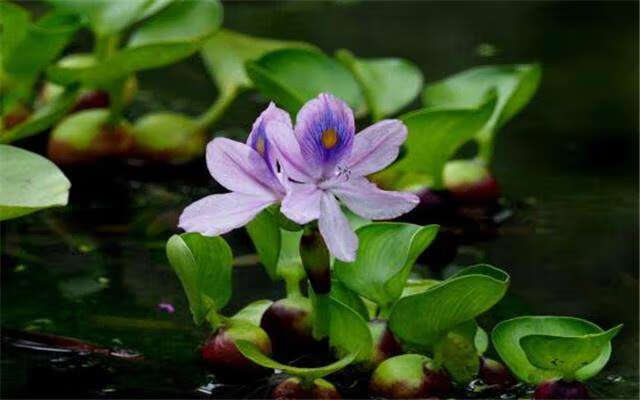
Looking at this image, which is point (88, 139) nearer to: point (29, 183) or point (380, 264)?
point (29, 183)

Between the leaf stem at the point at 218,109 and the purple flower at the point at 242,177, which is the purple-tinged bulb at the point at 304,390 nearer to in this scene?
the purple flower at the point at 242,177

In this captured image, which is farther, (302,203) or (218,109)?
(218,109)

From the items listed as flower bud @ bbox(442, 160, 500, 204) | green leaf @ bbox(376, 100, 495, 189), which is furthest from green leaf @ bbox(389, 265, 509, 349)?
flower bud @ bbox(442, 160, 500, 204)

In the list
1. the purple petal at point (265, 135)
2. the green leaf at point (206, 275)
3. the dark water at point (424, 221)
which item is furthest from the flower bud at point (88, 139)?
the purple petal at point (265, 135)

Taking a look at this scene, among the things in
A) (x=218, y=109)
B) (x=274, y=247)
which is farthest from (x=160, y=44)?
(x=274, y=247)

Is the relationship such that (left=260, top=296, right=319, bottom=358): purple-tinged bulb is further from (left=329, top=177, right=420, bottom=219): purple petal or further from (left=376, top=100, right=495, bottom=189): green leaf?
(left=376, top=100, right=495, bottom=189): green leaf
